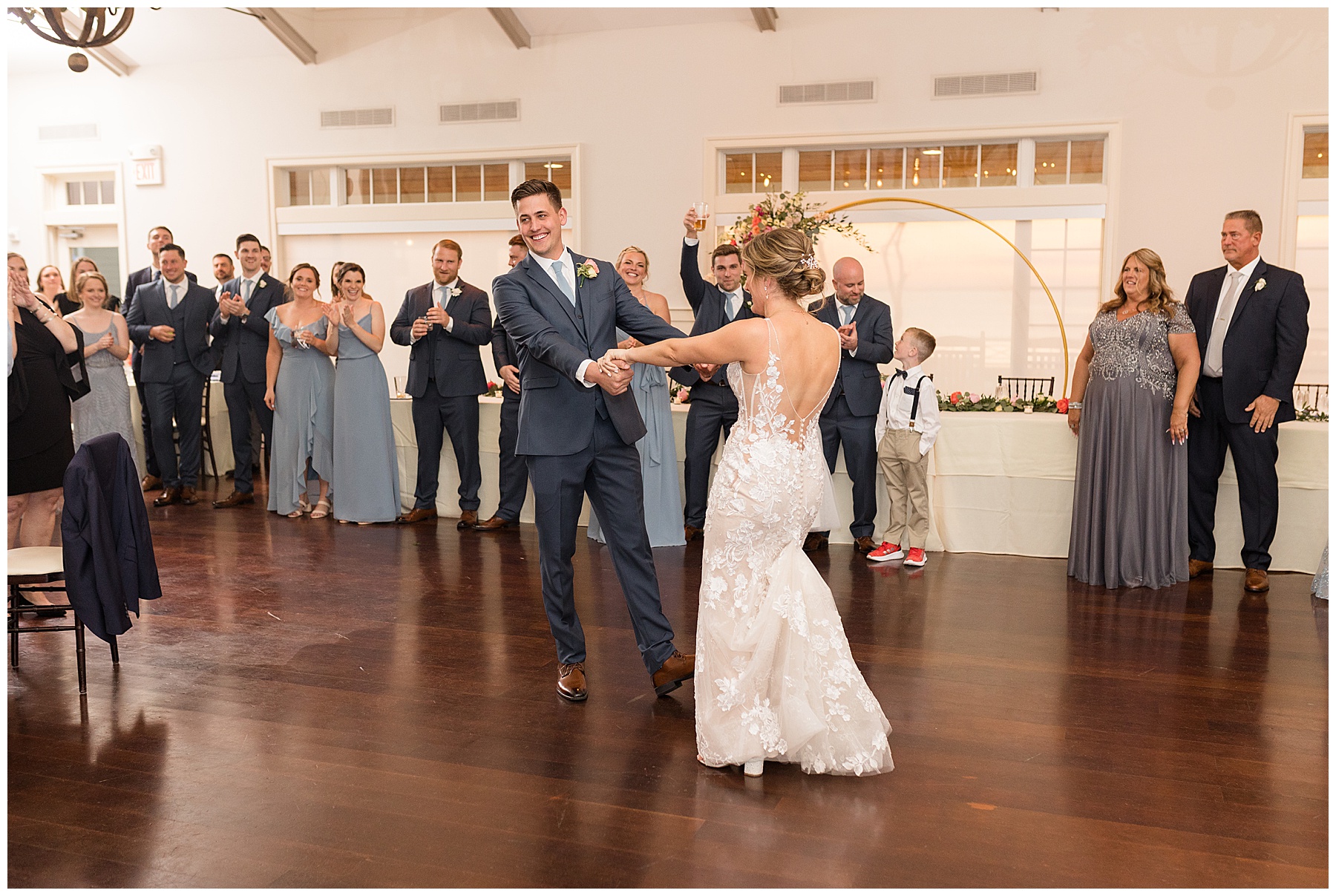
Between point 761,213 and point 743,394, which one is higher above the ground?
point 761,213

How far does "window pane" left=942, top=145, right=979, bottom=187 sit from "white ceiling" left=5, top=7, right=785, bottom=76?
2.22m

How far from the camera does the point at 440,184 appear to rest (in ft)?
32.7

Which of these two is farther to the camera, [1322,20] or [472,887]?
[1322,20]

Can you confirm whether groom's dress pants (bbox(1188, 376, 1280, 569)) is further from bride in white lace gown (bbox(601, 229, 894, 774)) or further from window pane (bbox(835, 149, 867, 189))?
window pane (bbox(835, 149, 867, 189))

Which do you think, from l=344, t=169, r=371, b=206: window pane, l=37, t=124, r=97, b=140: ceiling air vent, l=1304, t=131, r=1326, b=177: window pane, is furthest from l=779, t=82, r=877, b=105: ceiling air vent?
l=37, t=124, r=97, b=140: ceiling air vent

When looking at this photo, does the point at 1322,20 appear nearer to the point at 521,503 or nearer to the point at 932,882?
the point at 521,503

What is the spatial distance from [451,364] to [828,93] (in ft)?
13.9

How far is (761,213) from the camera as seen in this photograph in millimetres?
6445

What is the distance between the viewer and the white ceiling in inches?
359

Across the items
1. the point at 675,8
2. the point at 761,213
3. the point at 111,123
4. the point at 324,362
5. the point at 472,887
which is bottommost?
the point at 472,887

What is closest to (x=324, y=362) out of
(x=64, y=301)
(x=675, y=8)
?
(x=64, y=301)

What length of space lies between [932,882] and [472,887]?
1067 mm

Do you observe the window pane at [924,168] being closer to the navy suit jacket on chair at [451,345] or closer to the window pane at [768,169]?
the window pane at [768,169]

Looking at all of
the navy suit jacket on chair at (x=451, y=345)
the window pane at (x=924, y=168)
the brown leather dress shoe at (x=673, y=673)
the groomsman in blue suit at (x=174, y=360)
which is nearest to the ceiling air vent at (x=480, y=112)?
the groomsman in blue suit at (x=174, y=360)
